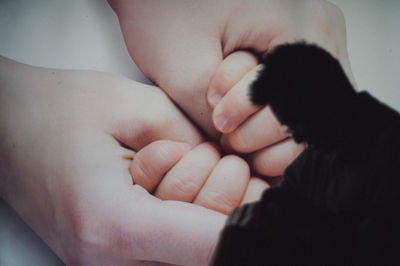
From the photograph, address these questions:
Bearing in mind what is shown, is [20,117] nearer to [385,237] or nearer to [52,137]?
[52,137]

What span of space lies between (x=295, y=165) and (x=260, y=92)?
51mm

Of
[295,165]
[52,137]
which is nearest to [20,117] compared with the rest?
[52,137]

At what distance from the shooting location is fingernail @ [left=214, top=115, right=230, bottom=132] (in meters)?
0.28

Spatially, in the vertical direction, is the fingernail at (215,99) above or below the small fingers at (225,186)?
above

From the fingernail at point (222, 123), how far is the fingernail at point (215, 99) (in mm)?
14

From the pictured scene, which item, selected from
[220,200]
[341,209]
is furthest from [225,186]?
[341,209]

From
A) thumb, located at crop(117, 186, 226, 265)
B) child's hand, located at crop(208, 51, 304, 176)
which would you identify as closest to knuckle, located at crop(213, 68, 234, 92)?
child's hand, located at crop(208, 51, 304, 176)

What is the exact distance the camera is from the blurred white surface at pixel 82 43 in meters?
0.32

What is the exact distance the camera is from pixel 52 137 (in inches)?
11.8

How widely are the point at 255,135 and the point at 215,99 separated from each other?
0.16ft

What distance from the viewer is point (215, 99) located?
0.29 metres

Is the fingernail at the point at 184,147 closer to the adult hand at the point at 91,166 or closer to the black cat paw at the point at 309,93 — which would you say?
the adult hand at the point at 91,166

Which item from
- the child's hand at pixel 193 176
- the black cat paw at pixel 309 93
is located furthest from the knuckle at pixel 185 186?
the black cat paw at pixel 309 93

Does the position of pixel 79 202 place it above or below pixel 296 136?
below
